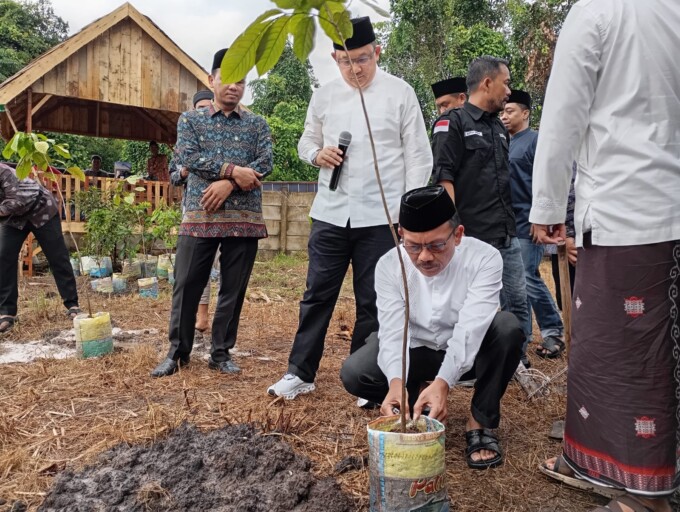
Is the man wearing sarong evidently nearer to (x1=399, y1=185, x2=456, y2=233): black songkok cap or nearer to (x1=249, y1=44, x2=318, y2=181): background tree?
(x1=399, y1=185, x2=456, y2=233): black songkok cap

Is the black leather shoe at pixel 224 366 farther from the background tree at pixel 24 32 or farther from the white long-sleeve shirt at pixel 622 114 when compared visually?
the background tree at pixel 24 32

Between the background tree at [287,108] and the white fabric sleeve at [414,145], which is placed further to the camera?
the background tree at [287,108]

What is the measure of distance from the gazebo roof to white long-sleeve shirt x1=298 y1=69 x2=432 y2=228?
22.4 feet

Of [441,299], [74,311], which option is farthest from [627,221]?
[74,311]

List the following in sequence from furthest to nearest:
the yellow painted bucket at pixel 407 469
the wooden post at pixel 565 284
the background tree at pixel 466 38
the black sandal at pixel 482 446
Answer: the background tree at pixel 466 38, the wooden post at pixel 565 284, the black sandal at pixel 482 446, the yellow painted bucket at pixel 407 469

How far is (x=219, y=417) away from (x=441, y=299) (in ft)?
3.99

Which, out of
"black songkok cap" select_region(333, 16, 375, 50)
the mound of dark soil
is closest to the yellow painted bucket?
the mound of dark soil

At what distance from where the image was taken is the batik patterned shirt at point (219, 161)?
333cm

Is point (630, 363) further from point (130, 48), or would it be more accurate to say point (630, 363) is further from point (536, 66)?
point (536, 66)

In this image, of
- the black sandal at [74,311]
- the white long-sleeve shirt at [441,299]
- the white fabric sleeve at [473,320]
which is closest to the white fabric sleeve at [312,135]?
the white long-sleeve shirt at [441,299]

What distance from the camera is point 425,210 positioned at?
2014mm

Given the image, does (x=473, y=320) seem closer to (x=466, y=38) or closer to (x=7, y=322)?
(x=7, y=322)

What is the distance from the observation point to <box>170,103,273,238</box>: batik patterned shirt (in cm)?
333

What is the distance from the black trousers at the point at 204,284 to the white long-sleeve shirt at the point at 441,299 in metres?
1.32
